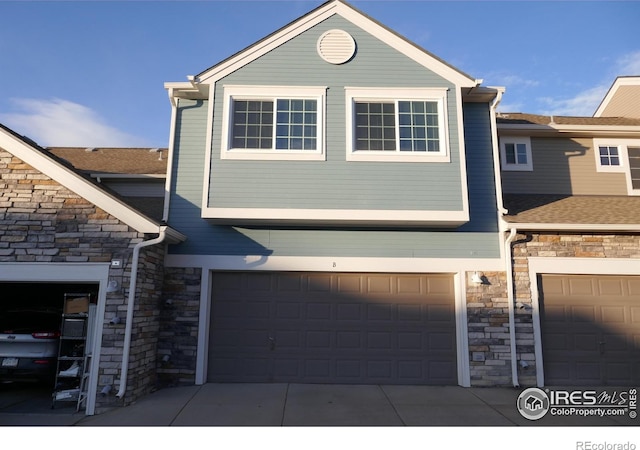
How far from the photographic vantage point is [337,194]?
7.66 m

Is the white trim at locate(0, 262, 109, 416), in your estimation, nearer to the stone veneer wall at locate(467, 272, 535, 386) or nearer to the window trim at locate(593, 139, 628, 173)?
the stone veneer wall at locate(467, 272, 535, 386)

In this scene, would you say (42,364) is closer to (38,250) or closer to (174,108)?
(38,250)

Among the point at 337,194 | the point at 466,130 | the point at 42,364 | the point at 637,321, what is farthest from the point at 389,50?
the point at 42,364

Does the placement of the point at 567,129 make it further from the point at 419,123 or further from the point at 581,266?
the point at 419,123

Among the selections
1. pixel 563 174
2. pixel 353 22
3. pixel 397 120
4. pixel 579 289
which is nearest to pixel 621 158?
pixel 563 174

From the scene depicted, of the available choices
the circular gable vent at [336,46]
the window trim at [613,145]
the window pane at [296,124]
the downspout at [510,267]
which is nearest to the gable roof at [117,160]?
the window pane at [296,124]

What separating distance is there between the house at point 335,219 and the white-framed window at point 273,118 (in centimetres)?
3

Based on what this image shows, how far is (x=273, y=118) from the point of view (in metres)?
8.07

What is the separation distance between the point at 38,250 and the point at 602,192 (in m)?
11.7

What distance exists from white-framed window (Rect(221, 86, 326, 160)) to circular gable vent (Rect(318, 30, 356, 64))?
73cm

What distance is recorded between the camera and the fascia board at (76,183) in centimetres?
666

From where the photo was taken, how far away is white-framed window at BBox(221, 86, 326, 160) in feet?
26.1

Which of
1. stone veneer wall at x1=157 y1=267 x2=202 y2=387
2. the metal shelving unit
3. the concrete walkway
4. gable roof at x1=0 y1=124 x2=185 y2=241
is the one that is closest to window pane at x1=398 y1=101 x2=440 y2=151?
the concrete walkway

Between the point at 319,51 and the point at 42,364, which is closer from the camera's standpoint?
the point at 42,364
